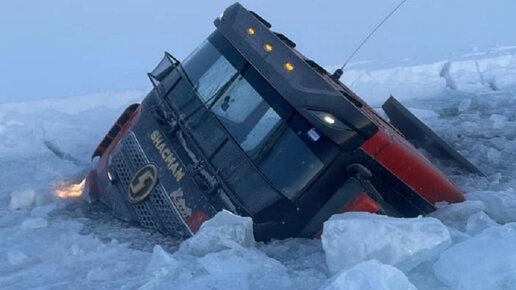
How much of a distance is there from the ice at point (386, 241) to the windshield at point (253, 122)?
82cm

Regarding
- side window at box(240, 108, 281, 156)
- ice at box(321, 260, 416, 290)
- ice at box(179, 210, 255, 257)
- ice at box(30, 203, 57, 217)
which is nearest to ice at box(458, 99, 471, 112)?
side window at box(240, 108, 281, 156)

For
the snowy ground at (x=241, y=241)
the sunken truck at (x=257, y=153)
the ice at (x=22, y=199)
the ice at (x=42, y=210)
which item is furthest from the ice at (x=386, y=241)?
the ice at (x=22, y=199)

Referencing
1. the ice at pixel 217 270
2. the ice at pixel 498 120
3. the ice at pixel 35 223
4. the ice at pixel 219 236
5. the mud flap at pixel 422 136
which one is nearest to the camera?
the ice at pixel 217 270

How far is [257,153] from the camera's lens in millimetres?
4316

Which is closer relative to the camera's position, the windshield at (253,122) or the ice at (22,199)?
the windshield at (253,122)

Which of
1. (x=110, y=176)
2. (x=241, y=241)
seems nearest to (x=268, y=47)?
(x=241, y=241)

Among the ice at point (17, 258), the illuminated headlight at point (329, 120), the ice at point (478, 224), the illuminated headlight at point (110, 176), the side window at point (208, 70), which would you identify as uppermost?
the ice at point (478, 224)

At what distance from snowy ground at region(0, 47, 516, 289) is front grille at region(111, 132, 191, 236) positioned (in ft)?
0.33

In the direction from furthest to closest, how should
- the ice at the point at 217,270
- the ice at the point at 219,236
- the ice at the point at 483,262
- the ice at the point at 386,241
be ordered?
the ice at the point at 219,236 → the ice at the point at 217,270 → the ice at the point at 386,241 → the ice at the point at 483,262

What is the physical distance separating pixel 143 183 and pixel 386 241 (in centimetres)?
202

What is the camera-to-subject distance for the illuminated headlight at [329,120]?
407cm

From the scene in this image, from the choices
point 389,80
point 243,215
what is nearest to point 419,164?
point 243,215

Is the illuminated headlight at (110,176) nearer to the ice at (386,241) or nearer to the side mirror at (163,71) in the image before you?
the side mirror at (163,71)

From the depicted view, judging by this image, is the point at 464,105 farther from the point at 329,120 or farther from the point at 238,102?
the point at 329,120
